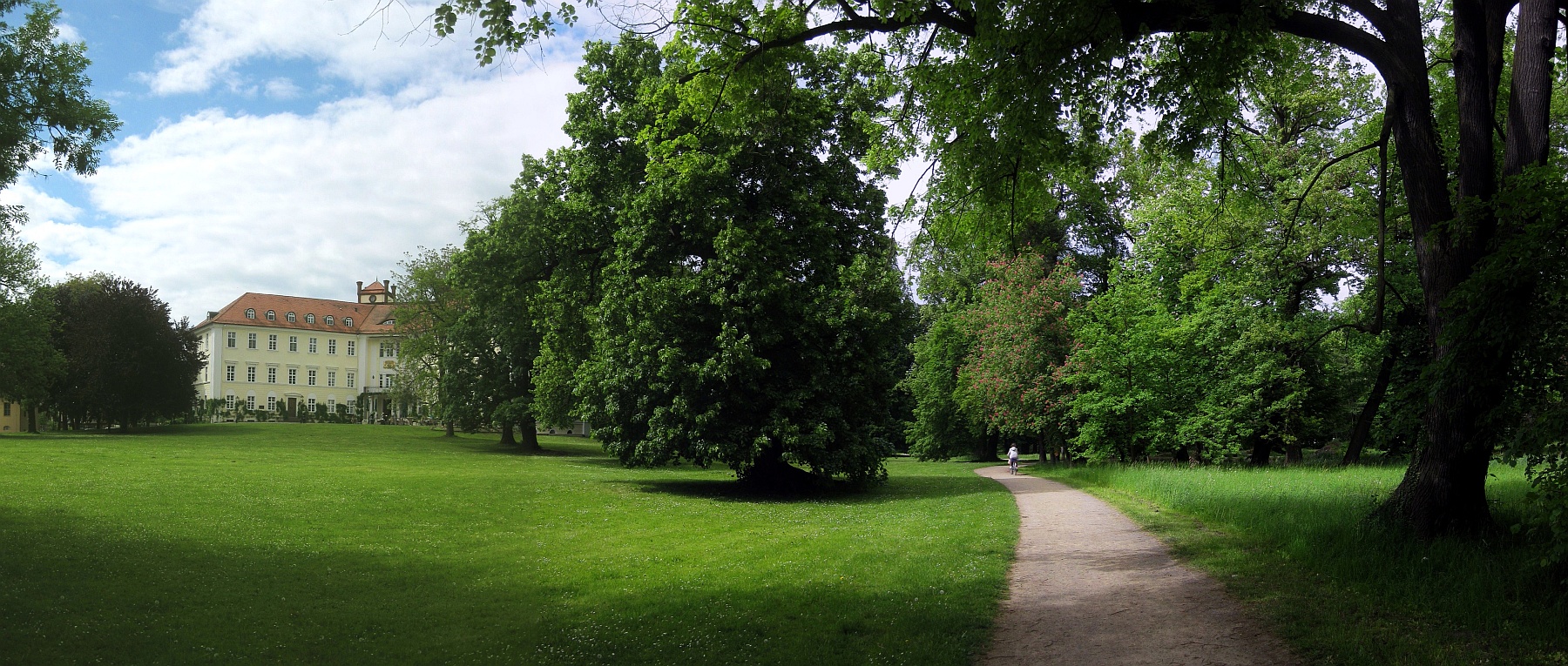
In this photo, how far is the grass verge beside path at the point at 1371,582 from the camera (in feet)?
23.0

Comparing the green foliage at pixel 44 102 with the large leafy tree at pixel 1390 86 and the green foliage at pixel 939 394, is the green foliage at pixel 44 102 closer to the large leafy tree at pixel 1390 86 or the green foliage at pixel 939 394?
the large leafy tree at pixel 1390 86

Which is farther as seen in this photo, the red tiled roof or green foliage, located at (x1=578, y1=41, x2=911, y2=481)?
the red tiled roof

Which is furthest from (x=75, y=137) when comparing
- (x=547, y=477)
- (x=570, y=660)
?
(x=547, y=477)

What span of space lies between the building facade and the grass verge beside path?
84366 millimetres

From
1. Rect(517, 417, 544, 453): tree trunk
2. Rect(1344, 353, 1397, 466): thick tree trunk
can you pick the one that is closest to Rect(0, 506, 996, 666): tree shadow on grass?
Rect(1344, 353, 1397, 466): thick tree trunk

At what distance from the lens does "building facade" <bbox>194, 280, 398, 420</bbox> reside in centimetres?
8788

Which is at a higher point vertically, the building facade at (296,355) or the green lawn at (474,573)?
the building facade at (296,355)

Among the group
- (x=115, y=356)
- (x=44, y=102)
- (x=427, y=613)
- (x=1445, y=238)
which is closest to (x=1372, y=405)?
(x=1445, y=238)

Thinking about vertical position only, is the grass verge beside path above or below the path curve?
above

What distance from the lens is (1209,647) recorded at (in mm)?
7379

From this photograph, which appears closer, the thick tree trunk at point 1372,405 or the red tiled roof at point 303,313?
the thick tree trunk at point 1372,405

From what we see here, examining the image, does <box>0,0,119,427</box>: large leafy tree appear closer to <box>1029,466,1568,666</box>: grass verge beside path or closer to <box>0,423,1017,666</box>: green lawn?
<box>0,423,1017,666</box>: green lawn

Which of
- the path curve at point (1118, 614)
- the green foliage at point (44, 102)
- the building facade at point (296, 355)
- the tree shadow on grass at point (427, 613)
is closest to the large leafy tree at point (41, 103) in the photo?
the green foliage at point (44, 102)

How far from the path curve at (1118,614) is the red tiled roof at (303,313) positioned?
8686 cm
